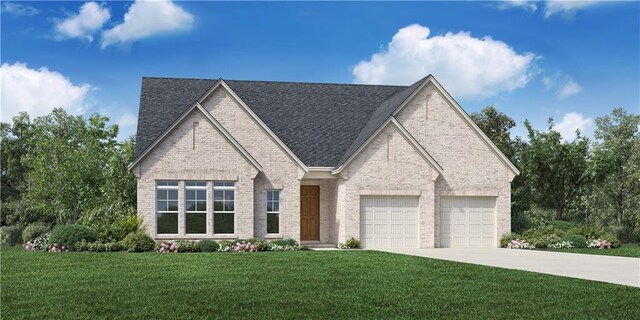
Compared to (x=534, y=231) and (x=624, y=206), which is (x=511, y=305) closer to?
(x=534, y=231)

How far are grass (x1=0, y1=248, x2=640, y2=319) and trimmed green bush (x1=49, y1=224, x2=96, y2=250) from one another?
5.86 metres

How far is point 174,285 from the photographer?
15.2 meters

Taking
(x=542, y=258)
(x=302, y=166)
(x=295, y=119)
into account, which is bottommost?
(x=542, y=258)

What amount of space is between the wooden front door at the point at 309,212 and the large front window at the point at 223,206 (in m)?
4.13

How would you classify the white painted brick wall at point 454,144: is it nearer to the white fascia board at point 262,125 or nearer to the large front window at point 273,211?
the white fascia board at point 262,125

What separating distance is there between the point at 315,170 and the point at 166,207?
6.61 metres

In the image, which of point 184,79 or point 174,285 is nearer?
point 174,285

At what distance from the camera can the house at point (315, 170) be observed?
29047 mm

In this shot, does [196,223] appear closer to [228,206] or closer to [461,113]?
[228,206]

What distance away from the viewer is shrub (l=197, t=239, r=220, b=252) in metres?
27.4

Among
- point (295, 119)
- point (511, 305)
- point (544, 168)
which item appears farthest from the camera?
point (544, 168)

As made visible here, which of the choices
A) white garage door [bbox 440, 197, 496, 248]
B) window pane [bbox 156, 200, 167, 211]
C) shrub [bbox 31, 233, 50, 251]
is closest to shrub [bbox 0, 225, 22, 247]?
shrub [bbox 31, 233, 50, 251]

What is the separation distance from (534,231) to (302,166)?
36.1ft

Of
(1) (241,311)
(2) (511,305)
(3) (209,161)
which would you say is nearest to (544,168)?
(3) (209,161)
